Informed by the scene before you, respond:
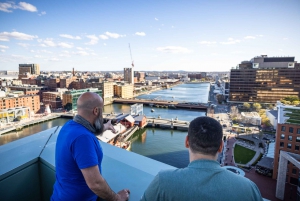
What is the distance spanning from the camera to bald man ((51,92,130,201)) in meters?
0.72

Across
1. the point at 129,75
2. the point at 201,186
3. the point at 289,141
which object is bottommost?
the point at 289,141

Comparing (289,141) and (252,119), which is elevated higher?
(289,141)

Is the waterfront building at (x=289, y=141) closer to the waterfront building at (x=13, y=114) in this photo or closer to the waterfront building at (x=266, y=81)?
the waterfront building at (x=266, y=81)

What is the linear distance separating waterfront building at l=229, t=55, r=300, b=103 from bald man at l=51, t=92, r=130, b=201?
27.0 metres

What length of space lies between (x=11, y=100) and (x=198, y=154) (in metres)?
22.5

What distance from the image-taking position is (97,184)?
28.6 inches

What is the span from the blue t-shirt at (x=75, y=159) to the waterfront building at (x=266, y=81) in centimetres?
2712

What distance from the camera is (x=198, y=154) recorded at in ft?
1.88

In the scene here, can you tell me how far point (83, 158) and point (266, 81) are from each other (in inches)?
1100

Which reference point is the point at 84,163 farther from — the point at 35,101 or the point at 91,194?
the point at 35,101

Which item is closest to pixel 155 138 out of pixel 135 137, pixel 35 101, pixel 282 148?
pixel 135 137

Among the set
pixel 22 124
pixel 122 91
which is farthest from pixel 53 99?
pixel 122 91

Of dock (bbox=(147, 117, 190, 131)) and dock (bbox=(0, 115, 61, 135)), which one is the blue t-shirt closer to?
dock (bbox=(147, 117, 190, 131))

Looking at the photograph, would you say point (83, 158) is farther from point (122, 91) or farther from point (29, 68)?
point (29, 68)
